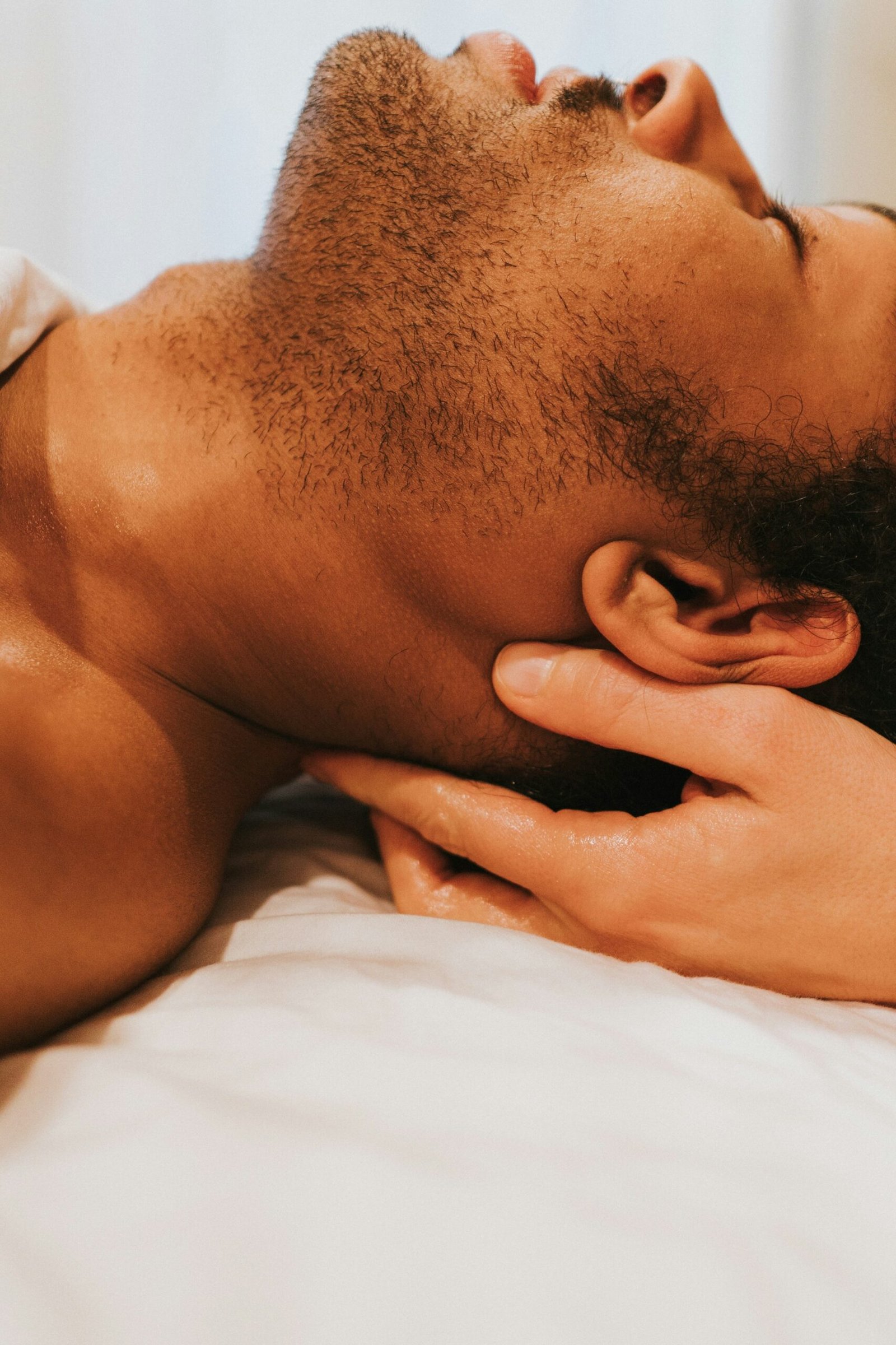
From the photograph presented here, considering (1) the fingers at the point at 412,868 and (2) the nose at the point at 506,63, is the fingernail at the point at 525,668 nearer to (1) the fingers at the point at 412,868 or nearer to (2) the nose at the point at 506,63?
(1) the fingers at the point at 412,868

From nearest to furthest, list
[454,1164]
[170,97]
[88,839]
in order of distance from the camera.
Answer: [454,1164] → [88,839] → [170,97]

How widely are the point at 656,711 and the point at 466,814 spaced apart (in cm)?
22

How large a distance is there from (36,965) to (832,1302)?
59 centimetres

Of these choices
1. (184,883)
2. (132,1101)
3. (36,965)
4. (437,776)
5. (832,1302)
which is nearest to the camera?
(832,1302)

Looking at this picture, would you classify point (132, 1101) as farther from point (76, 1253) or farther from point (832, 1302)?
point (832, 1302)

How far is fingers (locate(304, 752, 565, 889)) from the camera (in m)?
0.85

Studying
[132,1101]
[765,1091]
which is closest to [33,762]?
[132,1101]

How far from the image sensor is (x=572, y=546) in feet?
2.82

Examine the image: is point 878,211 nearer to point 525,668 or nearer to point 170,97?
point 525,668

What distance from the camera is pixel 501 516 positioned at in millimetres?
844

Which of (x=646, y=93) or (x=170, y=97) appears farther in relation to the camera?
(x=170, y=97)

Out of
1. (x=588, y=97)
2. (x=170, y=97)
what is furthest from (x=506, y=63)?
(x=170, y=97)

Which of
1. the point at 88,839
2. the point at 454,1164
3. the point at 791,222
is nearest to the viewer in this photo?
the point at 454,1164

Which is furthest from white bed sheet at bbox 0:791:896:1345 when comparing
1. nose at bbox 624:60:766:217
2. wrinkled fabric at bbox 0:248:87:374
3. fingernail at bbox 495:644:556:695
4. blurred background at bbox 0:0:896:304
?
blurred background at bbox 0:0:896:304
